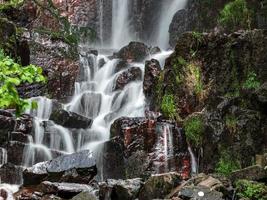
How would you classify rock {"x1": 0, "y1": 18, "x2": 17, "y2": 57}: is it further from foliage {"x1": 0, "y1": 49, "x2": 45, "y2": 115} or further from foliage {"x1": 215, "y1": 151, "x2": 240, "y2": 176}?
foliage {"x1": 0, "y1": 49, "x2": 45, "y2": 115}

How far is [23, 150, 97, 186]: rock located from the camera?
11414mm

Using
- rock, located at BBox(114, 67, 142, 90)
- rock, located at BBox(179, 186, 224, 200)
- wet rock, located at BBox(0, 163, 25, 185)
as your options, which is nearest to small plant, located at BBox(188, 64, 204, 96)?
rock, located at BBox(114, 67, 142, 90)

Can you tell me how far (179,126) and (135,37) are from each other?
1507 centimetres

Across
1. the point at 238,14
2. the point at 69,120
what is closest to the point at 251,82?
the point at 238,14

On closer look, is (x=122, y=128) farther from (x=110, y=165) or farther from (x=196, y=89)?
(x=196, y=89)

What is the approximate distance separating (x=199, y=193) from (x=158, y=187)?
1.41m

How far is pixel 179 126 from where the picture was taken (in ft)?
47.3

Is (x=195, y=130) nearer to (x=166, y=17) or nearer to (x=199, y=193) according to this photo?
(x=199, y=193)

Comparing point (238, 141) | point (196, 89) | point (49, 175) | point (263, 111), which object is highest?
point (196, 89)

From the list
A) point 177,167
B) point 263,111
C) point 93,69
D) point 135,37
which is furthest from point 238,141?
point 135,37

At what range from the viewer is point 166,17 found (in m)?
27.8

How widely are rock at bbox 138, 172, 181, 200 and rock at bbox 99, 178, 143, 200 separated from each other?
20cm

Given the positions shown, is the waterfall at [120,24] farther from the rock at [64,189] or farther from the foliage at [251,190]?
the foliage at [251,190]

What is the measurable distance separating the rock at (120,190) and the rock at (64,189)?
346 millimetres
